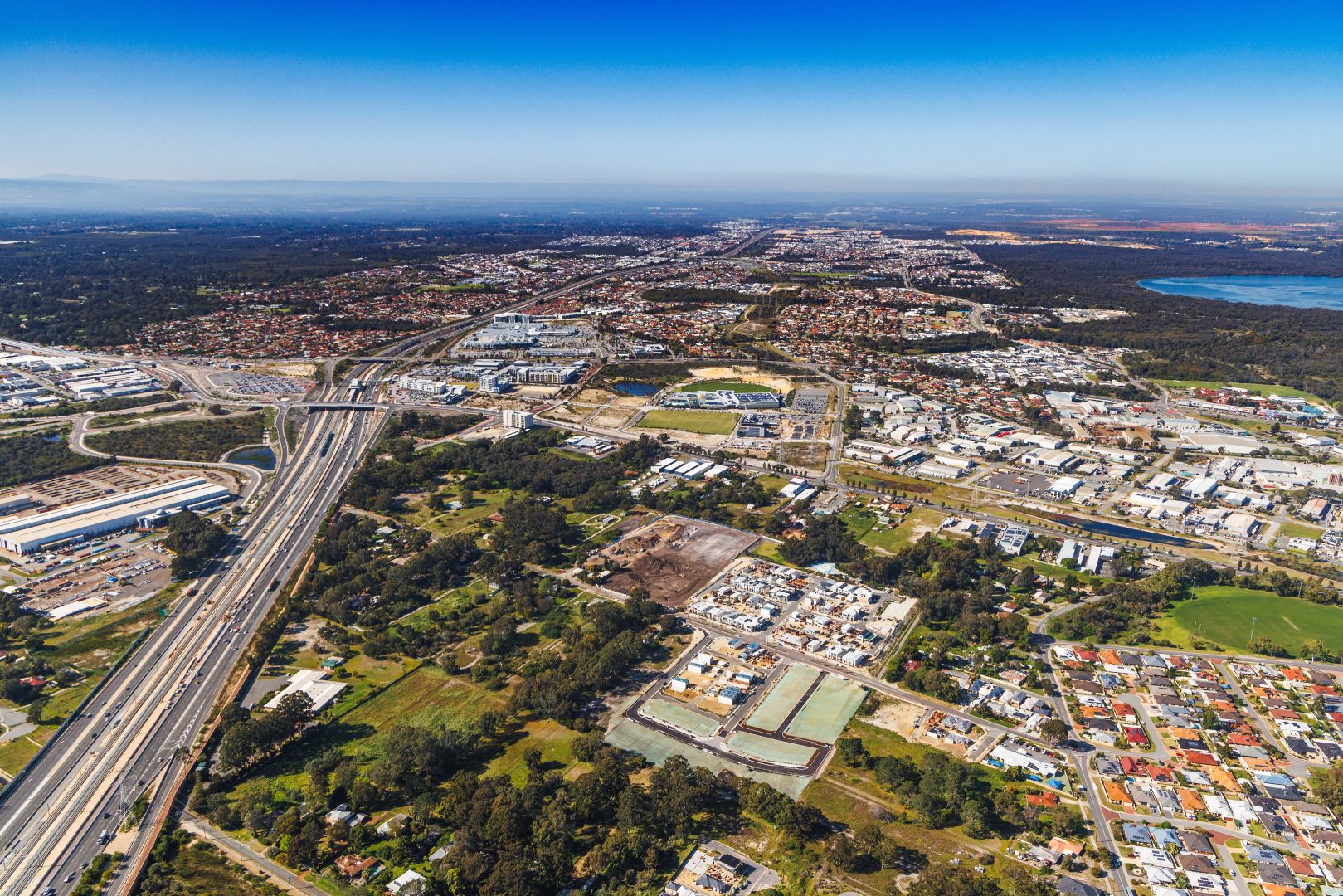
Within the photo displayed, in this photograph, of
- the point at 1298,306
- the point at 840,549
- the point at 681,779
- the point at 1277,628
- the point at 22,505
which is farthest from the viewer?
the point at 1298,306

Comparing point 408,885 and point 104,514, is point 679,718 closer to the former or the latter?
point 408,885

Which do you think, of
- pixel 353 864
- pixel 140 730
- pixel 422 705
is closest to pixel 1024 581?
pixel 422 705

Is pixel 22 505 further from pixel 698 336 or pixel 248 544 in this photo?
pixel 698 336

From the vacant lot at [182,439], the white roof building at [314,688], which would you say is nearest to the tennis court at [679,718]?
the white roof building at [314,688]

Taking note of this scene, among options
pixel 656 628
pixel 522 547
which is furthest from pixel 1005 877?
pixel 522 547

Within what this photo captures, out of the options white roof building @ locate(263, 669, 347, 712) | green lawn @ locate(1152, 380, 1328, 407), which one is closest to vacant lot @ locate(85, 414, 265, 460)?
white roof building @ locate(263, 669, 347, 712)

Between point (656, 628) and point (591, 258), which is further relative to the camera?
point (591, 258)

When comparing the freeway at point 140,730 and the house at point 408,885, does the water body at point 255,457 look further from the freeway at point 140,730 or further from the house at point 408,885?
the house at point 408,885
